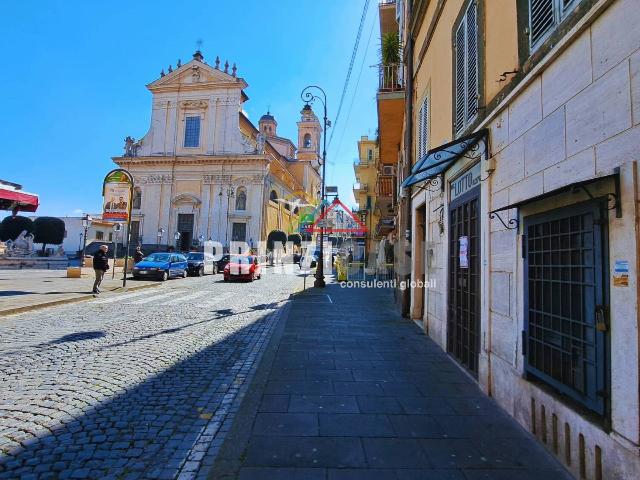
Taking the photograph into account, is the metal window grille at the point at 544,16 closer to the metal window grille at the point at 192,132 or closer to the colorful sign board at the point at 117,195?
the colorful sign board at the point at 117,195

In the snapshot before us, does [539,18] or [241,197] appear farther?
[241,197]

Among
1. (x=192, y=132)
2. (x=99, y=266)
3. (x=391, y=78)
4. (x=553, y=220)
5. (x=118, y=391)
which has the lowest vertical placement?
(x=118, y=391)

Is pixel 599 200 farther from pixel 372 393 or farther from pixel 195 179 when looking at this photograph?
pixel 195 179

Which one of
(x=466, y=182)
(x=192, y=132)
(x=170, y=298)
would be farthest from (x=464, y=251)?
(x=192, y=132)

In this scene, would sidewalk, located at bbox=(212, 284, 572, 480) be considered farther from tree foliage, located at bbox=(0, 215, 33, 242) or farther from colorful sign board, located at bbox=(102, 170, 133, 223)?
tree foliage, located at bbox=(0, 215, 33, 242)

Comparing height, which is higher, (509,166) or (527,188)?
(509,166)

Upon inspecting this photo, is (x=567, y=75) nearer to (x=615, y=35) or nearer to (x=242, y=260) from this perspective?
(x=615, y=35)

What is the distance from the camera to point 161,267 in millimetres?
21625

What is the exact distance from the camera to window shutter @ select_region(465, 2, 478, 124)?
5.67 meters

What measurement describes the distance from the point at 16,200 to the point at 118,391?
348 inches

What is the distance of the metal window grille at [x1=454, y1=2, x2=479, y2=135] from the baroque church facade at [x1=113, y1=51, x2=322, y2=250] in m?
40.7

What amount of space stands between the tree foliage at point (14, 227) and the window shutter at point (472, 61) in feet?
Answer: 167

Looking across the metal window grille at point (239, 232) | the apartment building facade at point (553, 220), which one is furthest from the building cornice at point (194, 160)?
the apartment building facade at point (553, 220)

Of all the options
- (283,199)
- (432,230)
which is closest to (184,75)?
(283,199)
